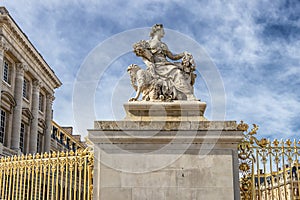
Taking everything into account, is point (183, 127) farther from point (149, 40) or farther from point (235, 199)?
point (149, 40)

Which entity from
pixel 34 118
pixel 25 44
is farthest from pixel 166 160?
pixel 34 118

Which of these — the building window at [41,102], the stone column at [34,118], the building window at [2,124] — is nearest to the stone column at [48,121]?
the building window at [41,102]

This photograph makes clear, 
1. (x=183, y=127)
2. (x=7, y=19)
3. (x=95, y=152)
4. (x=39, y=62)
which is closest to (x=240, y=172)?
(x=183, y=127)

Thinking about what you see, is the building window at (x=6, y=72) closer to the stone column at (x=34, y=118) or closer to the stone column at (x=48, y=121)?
the stone column at (x=34, y=118)

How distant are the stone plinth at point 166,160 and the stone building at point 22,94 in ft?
71.7

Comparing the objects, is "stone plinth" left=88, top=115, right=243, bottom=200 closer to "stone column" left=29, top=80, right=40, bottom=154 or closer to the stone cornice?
the stone cornice

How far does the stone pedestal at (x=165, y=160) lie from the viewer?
27.7ft

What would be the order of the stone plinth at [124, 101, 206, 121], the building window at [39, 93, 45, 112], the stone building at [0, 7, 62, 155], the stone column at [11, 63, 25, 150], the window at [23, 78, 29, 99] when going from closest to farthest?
1. the stone plinth at [124, 101, 206, 121]
2. the stone building at [0, 7, 62, 155]
3. the stone column at [11, 63, 25, 150]
4. the window at [23, 78, 29, 99]
5. the building window at [39, 93, 45, 112]

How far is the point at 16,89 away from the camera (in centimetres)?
3338

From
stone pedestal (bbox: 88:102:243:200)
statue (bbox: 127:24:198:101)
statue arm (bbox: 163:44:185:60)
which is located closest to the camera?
stone pedestal (bbox: 88:102:243:200)

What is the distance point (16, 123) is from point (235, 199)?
2669 centimetres

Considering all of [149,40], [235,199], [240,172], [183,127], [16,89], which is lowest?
[235,199]

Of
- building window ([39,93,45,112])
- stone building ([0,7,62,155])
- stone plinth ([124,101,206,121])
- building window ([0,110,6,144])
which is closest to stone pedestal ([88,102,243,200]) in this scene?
stone plinth ([124,101,206,121])

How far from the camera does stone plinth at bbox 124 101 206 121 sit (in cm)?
895
